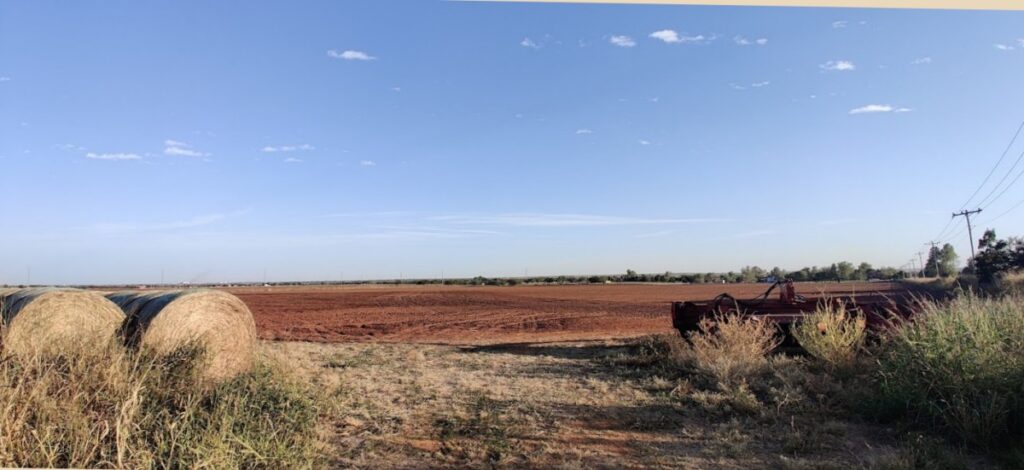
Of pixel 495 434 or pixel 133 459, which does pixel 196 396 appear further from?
pixel 495 434

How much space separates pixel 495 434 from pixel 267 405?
225 centimetres

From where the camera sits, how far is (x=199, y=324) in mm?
7914

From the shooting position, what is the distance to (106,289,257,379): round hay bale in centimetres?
718

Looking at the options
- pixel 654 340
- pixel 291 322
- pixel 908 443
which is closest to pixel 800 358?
pixel 654 340

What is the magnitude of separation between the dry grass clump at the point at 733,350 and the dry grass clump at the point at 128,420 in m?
5.95

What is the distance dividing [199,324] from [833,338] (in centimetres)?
930

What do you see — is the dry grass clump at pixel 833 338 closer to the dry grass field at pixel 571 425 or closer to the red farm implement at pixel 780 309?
the red farm implement at pixel 780 309

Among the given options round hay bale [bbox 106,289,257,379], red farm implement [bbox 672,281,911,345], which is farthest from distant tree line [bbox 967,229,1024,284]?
round hay bale [bbox 106,289,257,379]

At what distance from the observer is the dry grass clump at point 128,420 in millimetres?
3689

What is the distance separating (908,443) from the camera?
18.0 ft

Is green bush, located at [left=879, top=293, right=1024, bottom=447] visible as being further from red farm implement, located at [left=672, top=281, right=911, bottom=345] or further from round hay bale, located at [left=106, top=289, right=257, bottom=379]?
round hay bale, located at [left=106, top=289, right=257, bottom=379]

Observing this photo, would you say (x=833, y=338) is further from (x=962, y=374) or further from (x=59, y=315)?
(x=59, y=315)

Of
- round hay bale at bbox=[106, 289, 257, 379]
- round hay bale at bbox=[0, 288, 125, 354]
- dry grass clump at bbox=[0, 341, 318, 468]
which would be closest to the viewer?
dry grass clump at bbox=[0, 341, 318, 468]

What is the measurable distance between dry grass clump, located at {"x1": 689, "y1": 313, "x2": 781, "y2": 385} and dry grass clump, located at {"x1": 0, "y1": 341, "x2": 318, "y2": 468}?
5.95 m
